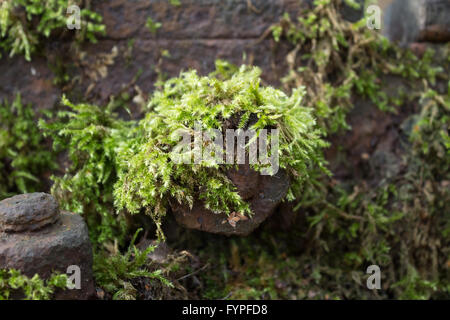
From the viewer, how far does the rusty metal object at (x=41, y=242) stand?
153cm

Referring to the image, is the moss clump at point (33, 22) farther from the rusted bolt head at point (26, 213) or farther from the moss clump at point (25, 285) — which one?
the moss clump at point (25, 285)

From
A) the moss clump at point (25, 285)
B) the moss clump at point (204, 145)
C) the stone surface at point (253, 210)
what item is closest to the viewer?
the moss clump at point (25, 285)

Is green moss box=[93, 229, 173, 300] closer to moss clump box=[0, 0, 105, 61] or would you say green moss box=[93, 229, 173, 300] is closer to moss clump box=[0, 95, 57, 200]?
moss clump box=[0, 95, 57, 200]

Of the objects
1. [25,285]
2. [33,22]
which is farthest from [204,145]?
[33,22]

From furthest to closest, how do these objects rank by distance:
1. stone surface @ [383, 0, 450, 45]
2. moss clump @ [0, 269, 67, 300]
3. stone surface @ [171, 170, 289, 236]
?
stone surface @ [383, 0, 450, 45] < stone surface @ [171, 170, 289, 236] < moss clump @ [0, 269, 67, 300]

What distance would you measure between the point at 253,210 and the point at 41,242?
37.4 inches

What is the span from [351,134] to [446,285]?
1160mm

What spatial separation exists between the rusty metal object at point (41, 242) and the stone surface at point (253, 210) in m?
0.49

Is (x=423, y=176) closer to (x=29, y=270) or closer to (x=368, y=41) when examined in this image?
(x=368, y=41)

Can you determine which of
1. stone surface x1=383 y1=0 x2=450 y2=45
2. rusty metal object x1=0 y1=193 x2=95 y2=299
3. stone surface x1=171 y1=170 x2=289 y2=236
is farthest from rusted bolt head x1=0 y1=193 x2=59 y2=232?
stone surface x1=383 y1=0 x2=450 y2=45

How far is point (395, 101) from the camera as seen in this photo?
2.83 m

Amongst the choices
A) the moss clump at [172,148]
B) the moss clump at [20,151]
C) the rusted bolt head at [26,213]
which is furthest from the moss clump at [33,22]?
the rusted bolt head at [26,213]

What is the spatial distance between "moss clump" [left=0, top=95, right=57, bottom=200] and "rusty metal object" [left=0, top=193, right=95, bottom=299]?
3.16 ft

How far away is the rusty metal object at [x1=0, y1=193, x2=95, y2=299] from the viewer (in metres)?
1.53
